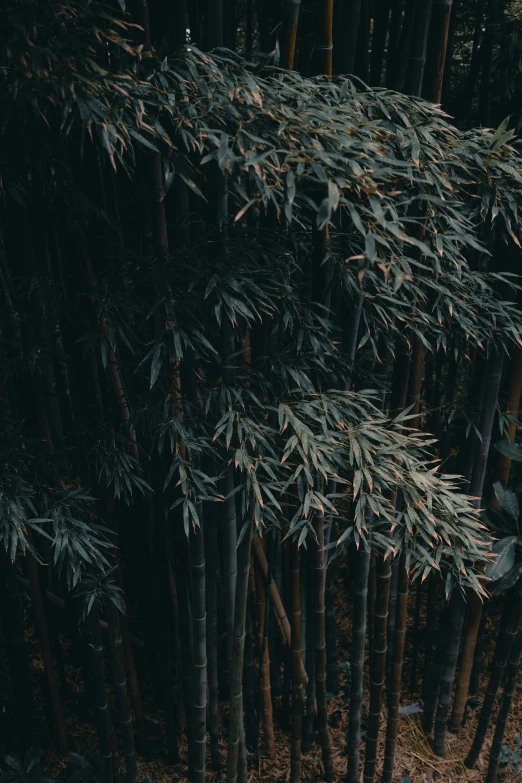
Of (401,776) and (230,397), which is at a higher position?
(230,397)

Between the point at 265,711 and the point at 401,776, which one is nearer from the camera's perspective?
the point at 265,711

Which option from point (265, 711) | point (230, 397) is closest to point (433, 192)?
point (230, 397)

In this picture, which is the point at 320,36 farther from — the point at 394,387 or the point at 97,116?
the point at 394,387

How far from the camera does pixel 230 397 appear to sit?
7.85 ft

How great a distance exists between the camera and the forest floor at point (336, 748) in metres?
3.44

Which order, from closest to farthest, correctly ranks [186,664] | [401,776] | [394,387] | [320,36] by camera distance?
1. [320,36]
2. [394,387]
3. [186,664]
4. [401,776]

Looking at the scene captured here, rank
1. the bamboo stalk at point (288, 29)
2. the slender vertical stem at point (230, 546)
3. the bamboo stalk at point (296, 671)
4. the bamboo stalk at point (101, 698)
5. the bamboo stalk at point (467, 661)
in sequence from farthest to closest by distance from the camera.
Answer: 1. the bamboo stalk at point (467, 661)
2. the bamboo stalk at point (296, 671)
3. the bamboo stalk at point (101, 698)
4. the slender vertical stem at point (230, 546)
5. the bamboo stalk at point (288, 29)

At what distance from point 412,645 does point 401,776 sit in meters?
0.81

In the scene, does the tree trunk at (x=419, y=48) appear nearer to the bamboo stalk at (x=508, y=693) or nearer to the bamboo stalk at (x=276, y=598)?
the bamboo stalk at (x=276, y=598)

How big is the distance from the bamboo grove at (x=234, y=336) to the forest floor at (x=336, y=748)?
4cm

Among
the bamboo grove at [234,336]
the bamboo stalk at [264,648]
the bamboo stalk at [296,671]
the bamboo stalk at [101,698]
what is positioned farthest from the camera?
the bamboo stalk at [264,648]

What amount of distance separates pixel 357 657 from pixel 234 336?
1.79m

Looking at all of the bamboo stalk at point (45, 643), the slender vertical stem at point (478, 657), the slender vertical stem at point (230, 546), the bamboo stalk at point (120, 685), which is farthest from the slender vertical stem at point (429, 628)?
the bamboo stalk at point (45, 643)

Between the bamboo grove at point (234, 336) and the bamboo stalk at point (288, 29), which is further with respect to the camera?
the bamboo stalk at point (288, 29)
